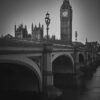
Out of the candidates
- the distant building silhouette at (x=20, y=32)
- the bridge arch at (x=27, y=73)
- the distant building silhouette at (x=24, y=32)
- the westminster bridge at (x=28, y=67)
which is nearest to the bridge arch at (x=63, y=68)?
the westminster bridge at (x=28, y=67)

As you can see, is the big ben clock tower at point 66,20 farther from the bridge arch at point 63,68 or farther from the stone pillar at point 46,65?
the stone pillar at point 46,65

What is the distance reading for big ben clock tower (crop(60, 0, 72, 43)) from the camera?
7262cm

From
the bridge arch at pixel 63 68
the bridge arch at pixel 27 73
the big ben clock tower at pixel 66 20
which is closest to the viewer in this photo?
the bridge arch at pixel 27 73

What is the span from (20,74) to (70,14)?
2402 inches

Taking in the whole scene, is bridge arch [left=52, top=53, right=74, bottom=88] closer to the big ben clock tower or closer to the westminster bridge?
the westminster bridge

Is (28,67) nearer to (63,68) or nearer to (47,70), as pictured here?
(47,70)

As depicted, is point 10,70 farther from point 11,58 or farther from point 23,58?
point 11,58

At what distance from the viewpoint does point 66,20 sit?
7306 centimetres

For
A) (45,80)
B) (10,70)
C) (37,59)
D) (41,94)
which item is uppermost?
(37,59)

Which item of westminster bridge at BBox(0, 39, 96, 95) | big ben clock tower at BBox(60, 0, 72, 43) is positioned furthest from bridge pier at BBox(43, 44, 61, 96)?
big ben clock tower at BBox(60, 0, 72, 43)

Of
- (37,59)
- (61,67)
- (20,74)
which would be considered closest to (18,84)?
(20,74)

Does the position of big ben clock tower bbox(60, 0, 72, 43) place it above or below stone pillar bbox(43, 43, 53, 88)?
above

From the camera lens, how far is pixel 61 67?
3000cm

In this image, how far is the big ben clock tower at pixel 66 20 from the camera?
72625mm
